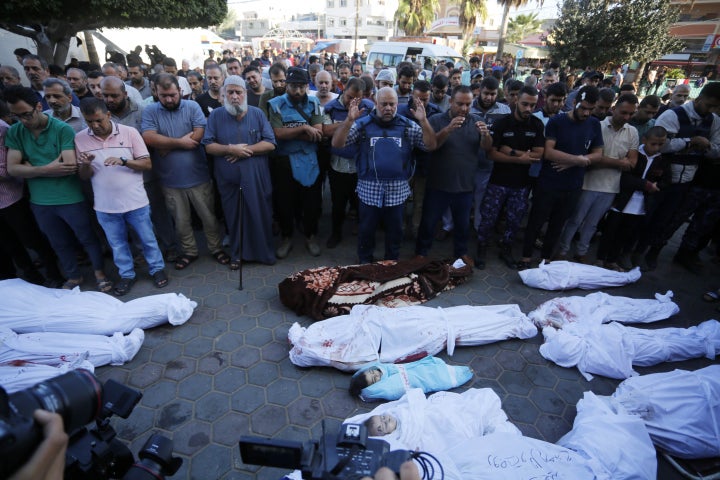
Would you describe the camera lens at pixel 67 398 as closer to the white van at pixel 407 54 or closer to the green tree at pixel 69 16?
the green tree at pixel 69 16

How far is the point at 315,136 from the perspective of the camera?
4.45 metres

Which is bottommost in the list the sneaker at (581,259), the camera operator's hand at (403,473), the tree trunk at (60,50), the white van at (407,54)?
the sneaker at (581,259)

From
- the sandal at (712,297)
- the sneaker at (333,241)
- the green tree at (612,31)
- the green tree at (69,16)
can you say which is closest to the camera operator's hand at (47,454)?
the sneaker at (333,241)

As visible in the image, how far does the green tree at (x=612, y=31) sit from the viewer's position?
1230 cm

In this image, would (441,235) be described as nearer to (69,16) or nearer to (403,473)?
(403,473)

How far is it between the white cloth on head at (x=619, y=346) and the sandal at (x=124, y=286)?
4.38 m

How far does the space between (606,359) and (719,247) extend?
12.3 feet

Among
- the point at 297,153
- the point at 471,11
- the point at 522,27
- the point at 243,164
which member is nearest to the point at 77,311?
the point at 243,164

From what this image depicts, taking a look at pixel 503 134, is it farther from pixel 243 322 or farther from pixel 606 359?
pixel 243 322

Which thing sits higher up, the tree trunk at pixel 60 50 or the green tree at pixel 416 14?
the green tree at pixel 416 14

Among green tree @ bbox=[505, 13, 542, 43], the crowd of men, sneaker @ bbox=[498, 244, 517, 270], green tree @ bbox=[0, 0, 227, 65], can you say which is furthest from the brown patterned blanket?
green tree @ bbox=[505, 13, 542, 43]

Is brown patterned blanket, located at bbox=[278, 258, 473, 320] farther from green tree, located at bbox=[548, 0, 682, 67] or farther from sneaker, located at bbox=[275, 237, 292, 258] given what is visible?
green tree, located at bbox=[548, 0, 682, 67]

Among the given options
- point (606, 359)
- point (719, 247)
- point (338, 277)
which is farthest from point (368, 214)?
point (719, 247)

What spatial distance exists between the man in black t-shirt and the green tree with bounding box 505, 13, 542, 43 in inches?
1453
